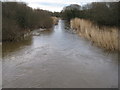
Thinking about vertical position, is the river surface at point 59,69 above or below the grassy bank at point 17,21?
below

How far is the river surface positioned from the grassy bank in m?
2.78

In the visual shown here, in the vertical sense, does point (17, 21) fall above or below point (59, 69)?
above

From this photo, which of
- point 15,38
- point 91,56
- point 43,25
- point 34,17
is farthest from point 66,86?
point 43,25

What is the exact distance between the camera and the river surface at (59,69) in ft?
19.0

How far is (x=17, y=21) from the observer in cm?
1590

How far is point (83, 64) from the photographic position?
775cm

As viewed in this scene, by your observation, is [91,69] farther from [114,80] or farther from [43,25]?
[43,25]

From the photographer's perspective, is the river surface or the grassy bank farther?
the grassy bank

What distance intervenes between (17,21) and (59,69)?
9.80 metres

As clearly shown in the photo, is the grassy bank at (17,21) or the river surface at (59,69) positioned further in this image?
the grassy bank at (17,21)

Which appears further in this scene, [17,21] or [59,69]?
[17,21]

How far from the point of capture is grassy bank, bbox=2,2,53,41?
A: 1257 centimetres

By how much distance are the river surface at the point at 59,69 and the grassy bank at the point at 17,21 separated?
2.78 m

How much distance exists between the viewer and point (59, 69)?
707 cm
